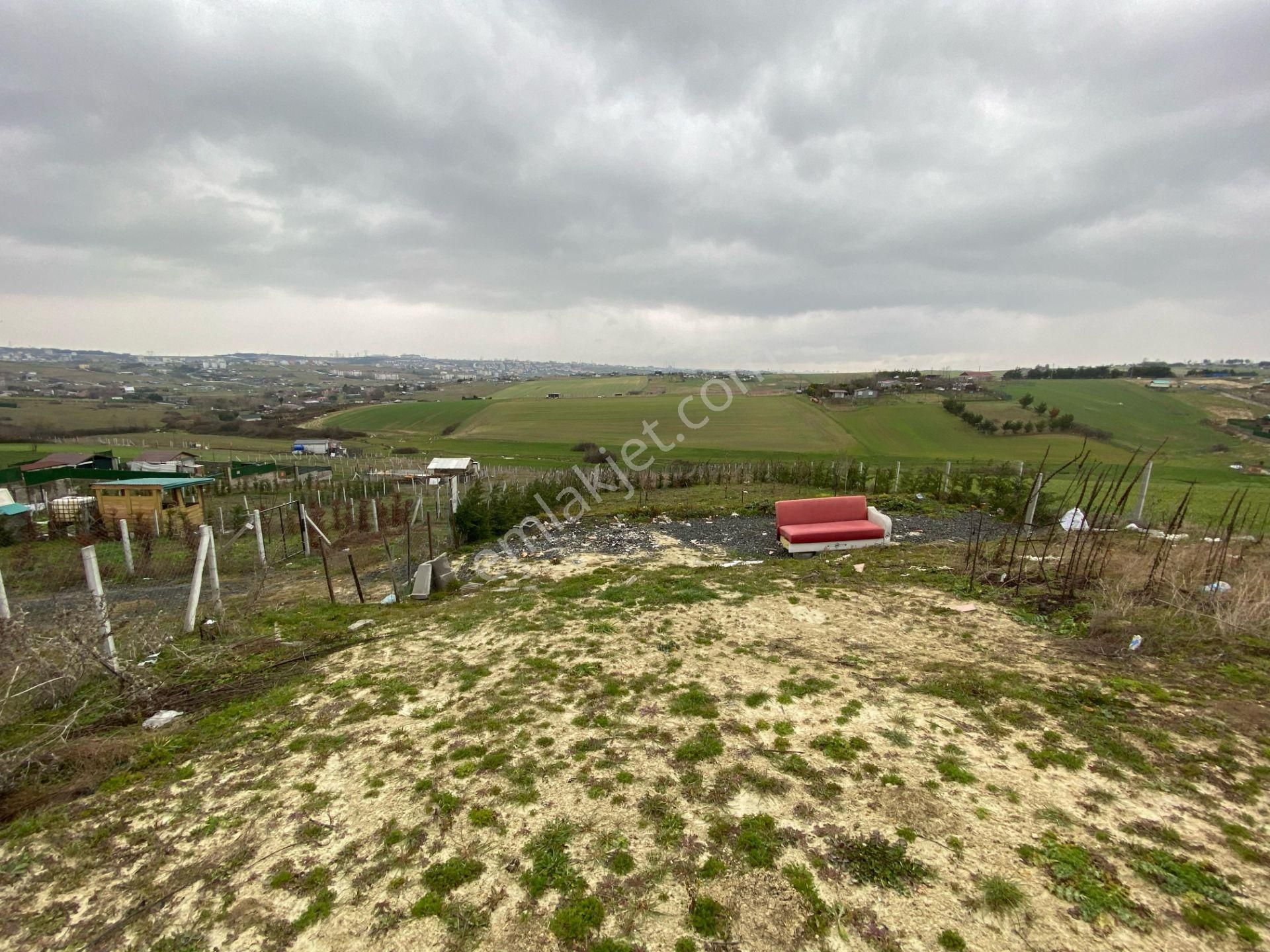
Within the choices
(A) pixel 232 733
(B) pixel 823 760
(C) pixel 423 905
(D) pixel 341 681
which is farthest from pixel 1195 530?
(A) pixel 232 733

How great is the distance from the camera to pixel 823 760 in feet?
13.0

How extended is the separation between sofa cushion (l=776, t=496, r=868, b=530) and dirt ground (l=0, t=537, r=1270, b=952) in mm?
5472

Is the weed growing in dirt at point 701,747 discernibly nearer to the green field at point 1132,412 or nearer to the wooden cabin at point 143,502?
the wooden cabin at point 143,502

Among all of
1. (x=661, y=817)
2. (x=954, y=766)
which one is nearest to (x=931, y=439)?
(x=954, y=766)

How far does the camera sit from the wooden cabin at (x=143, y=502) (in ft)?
45.5

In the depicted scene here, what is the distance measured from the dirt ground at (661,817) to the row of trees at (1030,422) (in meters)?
38.7

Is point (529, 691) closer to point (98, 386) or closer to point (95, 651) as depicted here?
point (95, 651)

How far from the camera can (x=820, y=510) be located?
11211mm

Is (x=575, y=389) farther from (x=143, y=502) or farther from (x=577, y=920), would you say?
(x=577, y=920)

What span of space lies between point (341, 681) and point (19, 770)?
2.30 metres

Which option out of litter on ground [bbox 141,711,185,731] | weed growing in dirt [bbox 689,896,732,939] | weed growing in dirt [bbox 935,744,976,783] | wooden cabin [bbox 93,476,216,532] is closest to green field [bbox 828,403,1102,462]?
weed growing in dirt [bbox 935,744,976,783]

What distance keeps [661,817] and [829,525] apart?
8.97m

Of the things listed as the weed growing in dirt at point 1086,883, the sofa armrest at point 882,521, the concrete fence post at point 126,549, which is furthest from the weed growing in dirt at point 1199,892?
the concrete fence post at point 126,549

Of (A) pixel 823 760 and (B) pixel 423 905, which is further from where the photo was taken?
(A) pixel 823 760
